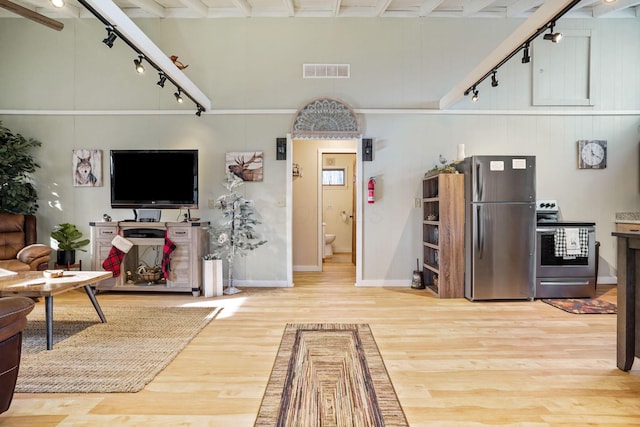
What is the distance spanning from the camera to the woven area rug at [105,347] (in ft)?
6.79

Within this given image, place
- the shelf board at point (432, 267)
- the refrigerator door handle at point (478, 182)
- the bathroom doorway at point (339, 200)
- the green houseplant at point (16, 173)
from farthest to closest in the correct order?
the bathroom doorway at point (339, 200)
the green houseplant at point (16, 173)
the shelf board at point (432, 267)
the refrigerator door handle at point (478, 182)

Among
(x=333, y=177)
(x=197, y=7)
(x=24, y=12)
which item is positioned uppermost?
(x=197, y=7)

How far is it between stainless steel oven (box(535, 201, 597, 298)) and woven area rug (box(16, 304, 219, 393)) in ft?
12.2

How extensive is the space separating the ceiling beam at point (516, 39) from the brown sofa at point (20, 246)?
5.26m

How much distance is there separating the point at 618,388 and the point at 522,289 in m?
2.03

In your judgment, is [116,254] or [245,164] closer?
A: [116,254]

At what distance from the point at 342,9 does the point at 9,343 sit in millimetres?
4901

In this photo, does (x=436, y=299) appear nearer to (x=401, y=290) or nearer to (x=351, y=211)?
(x=401, y=290)

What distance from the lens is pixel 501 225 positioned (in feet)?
12.9

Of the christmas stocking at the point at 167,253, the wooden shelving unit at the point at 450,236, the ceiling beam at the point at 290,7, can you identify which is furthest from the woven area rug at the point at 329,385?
the ceiling beam at the point at 290,7

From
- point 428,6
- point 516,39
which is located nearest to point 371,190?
point 516,39

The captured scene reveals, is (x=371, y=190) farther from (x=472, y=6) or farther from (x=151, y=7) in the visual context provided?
(x=151, y=7)

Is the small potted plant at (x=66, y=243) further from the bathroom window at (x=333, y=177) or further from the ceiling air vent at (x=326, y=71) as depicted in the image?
the bathroom window at (x=333, y=177)

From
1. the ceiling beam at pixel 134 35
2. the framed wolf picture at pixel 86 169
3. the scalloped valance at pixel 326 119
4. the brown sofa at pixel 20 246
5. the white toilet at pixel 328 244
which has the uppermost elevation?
the ceiling beam at pixel 134 35
